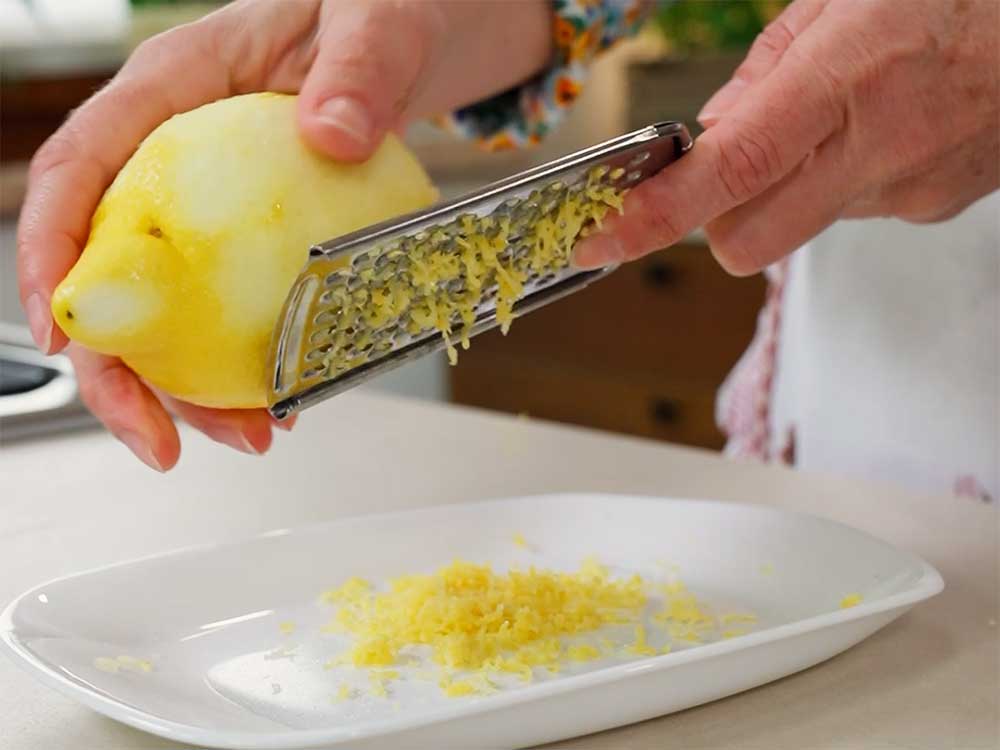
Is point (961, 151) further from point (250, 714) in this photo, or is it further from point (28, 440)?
point (28, 440)

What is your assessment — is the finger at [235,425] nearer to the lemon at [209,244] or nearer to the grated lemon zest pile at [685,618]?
the lemon at [209,244]

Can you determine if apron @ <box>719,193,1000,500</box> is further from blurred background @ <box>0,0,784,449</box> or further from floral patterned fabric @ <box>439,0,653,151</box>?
blurred background @ <box>0,0,784,449</box>

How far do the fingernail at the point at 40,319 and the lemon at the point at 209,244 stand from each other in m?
0.09

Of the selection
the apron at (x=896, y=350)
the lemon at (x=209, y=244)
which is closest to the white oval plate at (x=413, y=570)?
the lemon at (x=209, y=244)

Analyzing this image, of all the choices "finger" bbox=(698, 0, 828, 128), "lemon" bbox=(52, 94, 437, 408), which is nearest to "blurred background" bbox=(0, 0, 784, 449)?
"finger" bbox=(698, 0, 828, 128)

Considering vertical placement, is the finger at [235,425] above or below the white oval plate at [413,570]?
above


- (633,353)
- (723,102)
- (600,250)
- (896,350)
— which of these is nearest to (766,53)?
(723,102)

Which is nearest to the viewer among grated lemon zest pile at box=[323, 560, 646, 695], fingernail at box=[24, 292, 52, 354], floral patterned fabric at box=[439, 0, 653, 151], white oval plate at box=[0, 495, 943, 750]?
white oval plate at box=[0, 495, 943, 750]

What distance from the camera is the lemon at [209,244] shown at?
65cm

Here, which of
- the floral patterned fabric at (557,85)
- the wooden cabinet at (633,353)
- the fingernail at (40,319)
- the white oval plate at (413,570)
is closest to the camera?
the white oval plate at (413,570)

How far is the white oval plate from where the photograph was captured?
567mm

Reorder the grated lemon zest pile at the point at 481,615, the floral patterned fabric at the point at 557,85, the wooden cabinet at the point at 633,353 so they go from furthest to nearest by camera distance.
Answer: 1. the wooden cabinet at the point at 633,353
2. the floral patterned fabric at the point at 557,85
3. the grated lemon zest pile at the point at 481,615

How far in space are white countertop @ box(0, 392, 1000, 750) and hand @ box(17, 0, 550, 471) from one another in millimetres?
149

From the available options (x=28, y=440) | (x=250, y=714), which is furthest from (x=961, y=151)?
(x=28, y=440)
